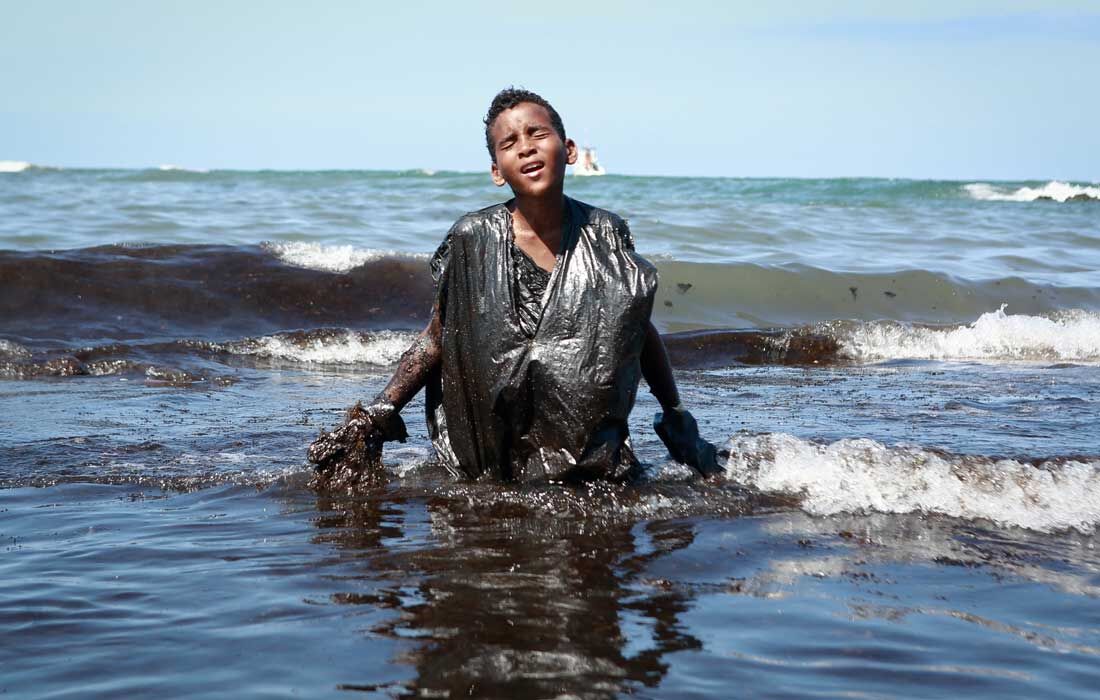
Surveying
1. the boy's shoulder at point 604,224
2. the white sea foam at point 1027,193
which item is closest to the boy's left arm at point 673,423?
the boy's shoulder at point 604,224

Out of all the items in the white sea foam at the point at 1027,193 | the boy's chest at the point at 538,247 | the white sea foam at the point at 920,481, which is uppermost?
the white sea foam at the point at 1027,193

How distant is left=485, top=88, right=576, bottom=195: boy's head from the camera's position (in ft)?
14.1

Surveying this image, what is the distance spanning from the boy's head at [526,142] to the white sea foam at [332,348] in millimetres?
4426

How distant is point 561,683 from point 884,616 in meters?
0.92

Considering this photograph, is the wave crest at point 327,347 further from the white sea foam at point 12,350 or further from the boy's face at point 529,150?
the boy's face at point 529,150

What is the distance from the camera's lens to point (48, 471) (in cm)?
468

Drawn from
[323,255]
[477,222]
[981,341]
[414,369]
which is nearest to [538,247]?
[477,222]

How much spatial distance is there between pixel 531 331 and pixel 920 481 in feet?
4.76

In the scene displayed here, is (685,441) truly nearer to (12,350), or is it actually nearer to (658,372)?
(658,372)

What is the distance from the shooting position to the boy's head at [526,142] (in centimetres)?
430

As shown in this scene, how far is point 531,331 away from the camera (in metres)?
4.29

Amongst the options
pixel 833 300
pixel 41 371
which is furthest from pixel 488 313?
pixel 833 300

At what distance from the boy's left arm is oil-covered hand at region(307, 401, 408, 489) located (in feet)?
3.10

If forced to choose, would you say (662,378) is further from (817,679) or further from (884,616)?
(817,679)
